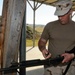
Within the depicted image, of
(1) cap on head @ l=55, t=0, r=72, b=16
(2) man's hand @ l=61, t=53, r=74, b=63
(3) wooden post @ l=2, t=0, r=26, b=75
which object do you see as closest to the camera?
(3) wooden post @ l=2, t=0, r=26, b=75

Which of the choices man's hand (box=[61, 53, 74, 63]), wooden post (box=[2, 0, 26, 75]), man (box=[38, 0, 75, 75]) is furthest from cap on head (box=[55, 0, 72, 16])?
wooden post (box=[2, 0, 26, 75])

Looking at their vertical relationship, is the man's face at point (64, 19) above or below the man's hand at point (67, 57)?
above

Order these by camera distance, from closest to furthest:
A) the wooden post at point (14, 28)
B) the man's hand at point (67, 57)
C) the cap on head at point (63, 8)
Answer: the wooden post at point (14, 28) < the man's hand at point (67, 57) < the cap on head at point (63, 8)

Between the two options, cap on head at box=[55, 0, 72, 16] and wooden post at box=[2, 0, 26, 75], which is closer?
wooden post at box=[2, 0, 26, 75]

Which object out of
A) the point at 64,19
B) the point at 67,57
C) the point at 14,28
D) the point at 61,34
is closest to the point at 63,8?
the point at 64,19

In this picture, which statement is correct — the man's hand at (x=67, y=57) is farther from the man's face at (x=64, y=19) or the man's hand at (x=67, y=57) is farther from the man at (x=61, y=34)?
the man's face at (x=64, y=19)

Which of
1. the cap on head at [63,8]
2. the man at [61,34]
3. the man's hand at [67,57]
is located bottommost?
the man's hand at [67,57]

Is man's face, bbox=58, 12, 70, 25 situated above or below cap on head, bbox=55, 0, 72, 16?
below

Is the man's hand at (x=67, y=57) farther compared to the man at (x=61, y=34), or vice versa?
the man at (x=61, y=34)

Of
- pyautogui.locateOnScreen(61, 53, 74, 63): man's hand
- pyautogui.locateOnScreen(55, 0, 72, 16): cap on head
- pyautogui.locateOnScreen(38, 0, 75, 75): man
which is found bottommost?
pyautogui.locateOnScreen(61, 53, 74, 63): man's hand

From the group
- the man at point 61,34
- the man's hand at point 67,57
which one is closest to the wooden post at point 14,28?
the man's hand at point 67,57

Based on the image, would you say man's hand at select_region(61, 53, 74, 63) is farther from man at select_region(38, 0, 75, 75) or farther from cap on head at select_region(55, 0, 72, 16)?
cap on head at select_region(55, 0, 72, 16)

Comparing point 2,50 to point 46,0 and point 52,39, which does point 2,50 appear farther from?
point 46,0

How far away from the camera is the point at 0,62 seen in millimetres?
2049
